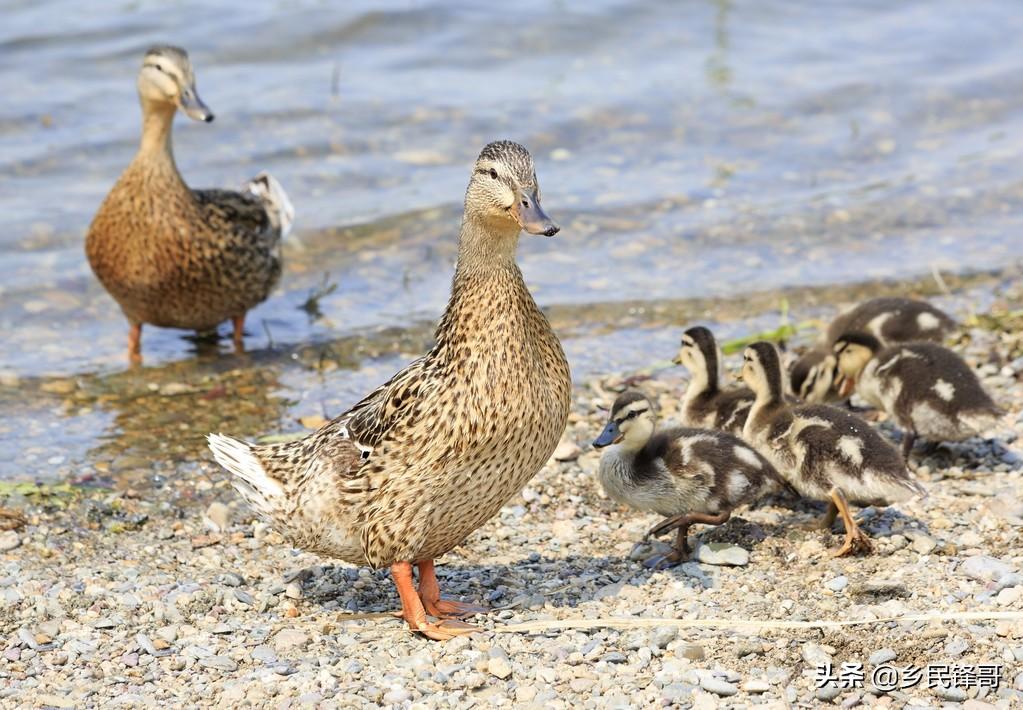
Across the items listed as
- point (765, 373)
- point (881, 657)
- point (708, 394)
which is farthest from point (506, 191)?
point (708, 394)

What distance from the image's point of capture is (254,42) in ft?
39.8

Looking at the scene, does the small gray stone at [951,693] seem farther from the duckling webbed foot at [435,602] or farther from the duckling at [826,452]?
the duckling webbed foot at [435,602]

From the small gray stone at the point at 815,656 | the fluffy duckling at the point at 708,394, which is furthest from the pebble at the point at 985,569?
the fluffy duckling at the point at 708,394

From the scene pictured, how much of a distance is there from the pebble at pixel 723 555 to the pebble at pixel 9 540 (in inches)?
94.7

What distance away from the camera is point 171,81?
7469mm

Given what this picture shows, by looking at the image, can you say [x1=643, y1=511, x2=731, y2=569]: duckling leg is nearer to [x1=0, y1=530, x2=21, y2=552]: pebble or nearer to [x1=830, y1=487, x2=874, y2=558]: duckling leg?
[x1=830, y1=487, x2=874, y2=558]: duckling leg

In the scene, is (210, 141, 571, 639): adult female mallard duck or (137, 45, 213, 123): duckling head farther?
(137, 45, 213, 123): duckling head

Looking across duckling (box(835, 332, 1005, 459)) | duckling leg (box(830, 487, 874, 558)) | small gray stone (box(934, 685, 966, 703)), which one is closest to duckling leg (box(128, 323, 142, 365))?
duckling (box(835, 332, 1005, 459))

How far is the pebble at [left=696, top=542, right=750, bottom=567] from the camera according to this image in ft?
15.3

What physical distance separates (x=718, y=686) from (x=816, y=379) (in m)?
2.67

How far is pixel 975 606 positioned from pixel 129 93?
8670 mm

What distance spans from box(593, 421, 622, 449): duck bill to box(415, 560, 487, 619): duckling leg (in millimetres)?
832

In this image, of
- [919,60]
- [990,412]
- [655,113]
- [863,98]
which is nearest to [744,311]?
[990,412]

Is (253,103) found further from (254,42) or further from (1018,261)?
(1018,261)
